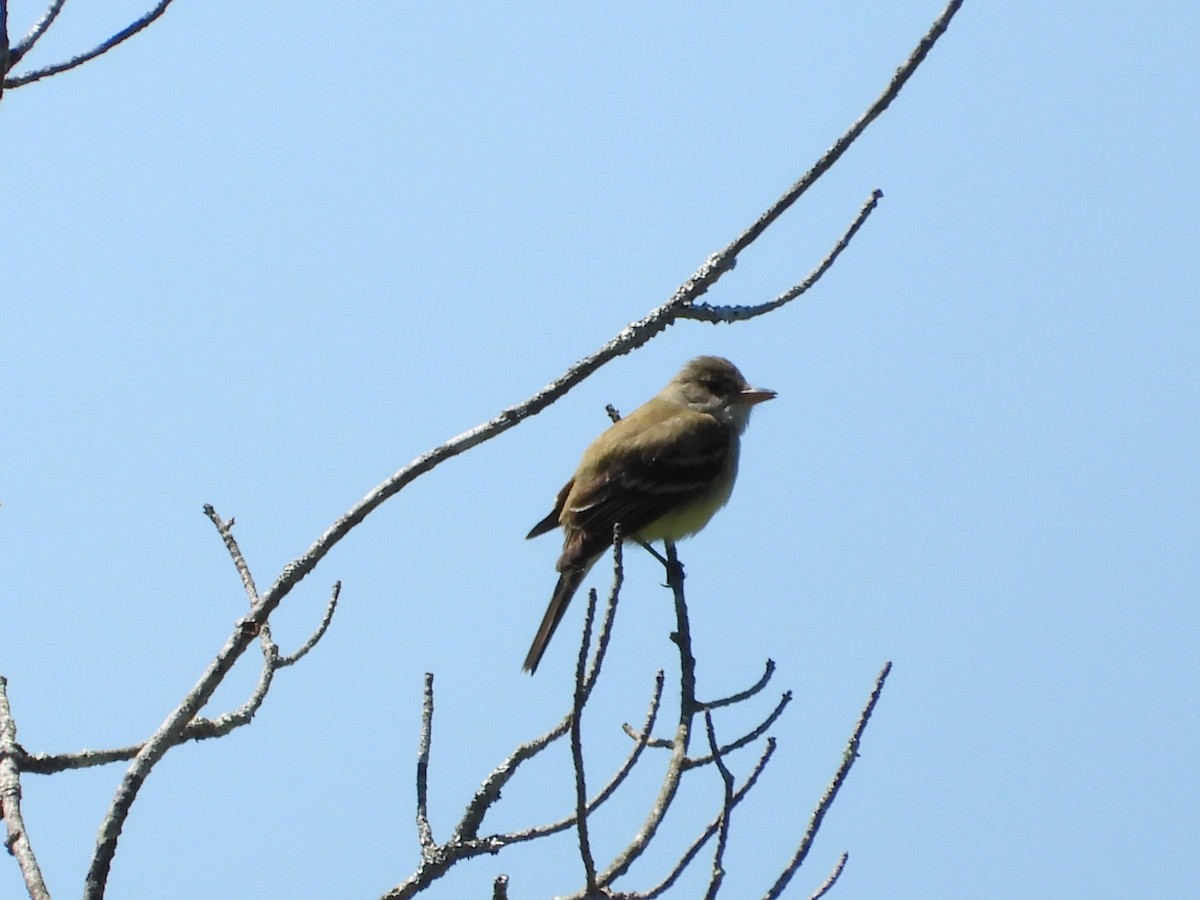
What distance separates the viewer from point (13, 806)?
398 centimetres

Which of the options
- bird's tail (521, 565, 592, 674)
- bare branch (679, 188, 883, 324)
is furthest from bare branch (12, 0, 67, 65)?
bird's tail (521, 565, 592, 674)

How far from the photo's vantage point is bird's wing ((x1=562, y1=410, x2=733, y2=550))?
8125 mm

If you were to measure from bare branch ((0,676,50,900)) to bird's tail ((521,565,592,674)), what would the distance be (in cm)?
341

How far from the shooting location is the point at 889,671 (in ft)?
14.9

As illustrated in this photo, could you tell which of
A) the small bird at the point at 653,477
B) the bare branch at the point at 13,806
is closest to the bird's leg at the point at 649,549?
the small bird at the point at 653,477

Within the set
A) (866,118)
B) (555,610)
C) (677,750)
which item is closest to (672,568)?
(555,610)

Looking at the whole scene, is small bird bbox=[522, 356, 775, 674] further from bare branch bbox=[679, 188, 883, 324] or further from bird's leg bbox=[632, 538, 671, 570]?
bare branch bbox=[679, 188, 883, 324]

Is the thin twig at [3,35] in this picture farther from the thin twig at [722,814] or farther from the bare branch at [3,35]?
the thin twig at [722,814]

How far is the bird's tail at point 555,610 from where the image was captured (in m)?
7.52

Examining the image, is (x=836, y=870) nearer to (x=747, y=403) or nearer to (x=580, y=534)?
(x=580, y=534)

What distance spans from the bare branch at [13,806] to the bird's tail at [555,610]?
3.41 meters

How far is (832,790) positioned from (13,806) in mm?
2277

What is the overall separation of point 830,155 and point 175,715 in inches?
84.3

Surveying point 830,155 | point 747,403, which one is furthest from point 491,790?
point 747,403
